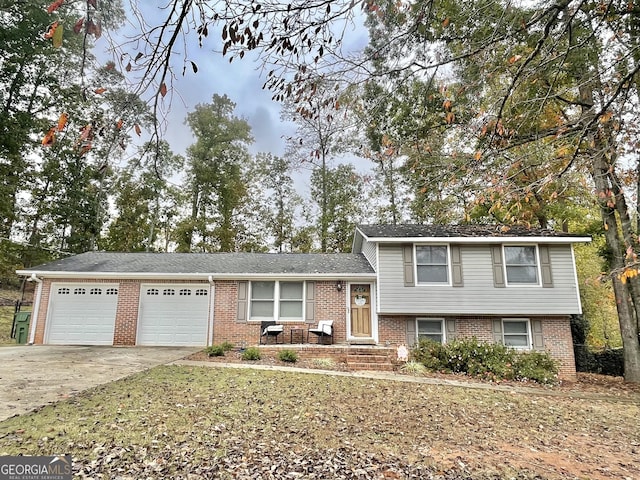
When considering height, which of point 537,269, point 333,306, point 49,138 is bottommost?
point 333,306

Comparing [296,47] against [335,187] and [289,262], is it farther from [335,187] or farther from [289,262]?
[335,187]

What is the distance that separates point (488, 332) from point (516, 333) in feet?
2.94

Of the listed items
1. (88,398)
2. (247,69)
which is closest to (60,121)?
(247,69)

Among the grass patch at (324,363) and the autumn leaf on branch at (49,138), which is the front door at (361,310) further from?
the autumn leaf on branch at (49,138)

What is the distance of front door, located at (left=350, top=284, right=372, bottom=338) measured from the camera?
12.2 metres

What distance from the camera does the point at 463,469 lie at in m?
3.99

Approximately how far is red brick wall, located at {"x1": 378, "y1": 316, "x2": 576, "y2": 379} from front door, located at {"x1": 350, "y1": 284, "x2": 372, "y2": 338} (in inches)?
26.6

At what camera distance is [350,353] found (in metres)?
10.5

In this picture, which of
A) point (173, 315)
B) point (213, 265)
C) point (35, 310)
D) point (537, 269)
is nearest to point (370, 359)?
point (537, 269)

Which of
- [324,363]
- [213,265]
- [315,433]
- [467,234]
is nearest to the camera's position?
[315,433]

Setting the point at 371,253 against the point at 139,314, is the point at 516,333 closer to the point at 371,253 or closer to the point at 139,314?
the point at 371,253

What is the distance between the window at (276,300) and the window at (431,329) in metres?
3.87

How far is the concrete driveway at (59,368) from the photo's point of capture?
557cm

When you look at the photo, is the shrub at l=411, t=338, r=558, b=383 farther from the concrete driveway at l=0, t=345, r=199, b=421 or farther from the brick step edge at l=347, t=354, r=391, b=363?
the concrete driveway at l=0, t=345, r=199, b=421
